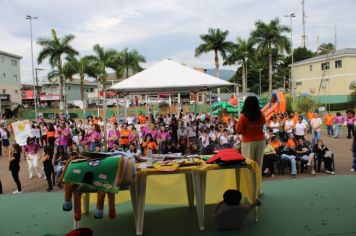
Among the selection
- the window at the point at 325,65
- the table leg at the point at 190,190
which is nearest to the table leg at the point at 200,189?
the table leg at the point at 190,190

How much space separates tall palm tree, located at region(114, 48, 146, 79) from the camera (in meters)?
40.5

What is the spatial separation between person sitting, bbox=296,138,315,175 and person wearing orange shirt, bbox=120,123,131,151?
19.1ft

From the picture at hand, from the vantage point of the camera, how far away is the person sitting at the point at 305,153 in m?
10.1

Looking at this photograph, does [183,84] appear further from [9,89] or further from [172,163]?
[9,89]

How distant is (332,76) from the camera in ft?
151

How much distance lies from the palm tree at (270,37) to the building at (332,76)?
5.45 m

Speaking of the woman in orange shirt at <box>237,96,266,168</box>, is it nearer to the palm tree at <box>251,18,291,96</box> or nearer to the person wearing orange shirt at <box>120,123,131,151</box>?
the person wearing orange shirt at <box>120,123,131,151</box>

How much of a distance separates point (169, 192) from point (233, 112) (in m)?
23.3

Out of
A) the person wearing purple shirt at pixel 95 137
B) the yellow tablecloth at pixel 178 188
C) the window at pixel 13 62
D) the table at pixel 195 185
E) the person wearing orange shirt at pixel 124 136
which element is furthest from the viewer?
the window at pixel 13 62

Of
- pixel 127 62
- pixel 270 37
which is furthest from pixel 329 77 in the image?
pixel 127 62

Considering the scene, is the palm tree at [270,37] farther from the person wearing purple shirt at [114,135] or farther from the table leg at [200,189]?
the table leg at [200,189]

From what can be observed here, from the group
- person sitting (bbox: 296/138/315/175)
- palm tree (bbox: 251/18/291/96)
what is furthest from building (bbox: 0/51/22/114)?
person sitting (bbox: 296/138/315/175)

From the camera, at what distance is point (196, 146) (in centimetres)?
1212

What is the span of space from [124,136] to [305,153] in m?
6.18
